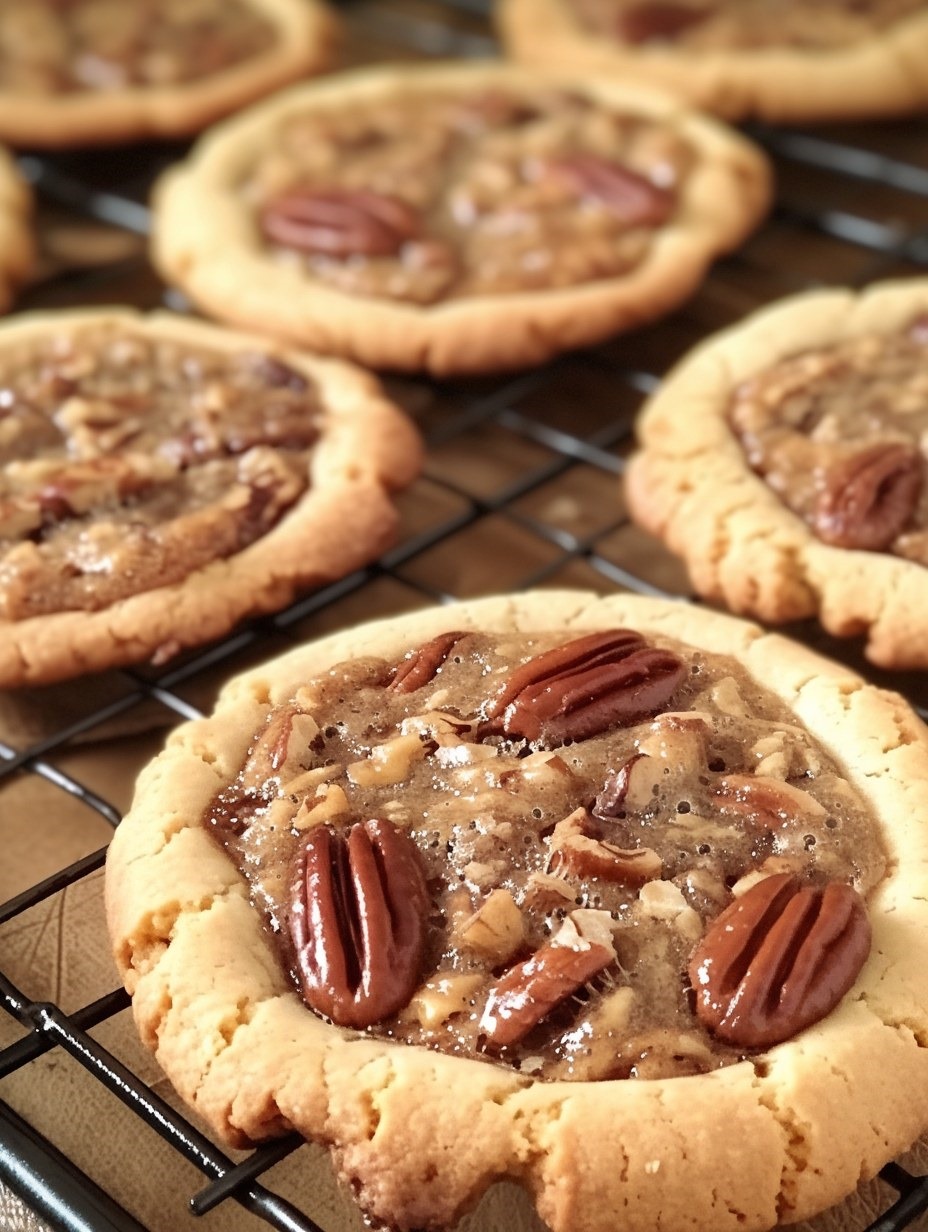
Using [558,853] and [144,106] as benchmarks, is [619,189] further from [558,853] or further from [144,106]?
[558,853]

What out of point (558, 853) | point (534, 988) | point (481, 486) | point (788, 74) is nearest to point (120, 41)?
point (788, 74)

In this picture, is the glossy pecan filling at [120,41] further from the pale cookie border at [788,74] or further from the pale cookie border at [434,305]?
the pale cookie border at [788,74]

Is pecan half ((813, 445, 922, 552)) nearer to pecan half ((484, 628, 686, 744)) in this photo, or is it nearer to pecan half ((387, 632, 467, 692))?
pecan half ((484, 628, 686, 744))

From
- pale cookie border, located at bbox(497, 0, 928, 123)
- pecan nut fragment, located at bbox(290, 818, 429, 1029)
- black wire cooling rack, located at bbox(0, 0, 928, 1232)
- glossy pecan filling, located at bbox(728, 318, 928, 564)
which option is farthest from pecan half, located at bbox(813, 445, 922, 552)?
pale cookie border, located at bbox(497, 0, 928, 123)

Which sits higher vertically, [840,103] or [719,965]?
[840,103]

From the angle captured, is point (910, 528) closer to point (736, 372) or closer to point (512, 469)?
point (736, 372)

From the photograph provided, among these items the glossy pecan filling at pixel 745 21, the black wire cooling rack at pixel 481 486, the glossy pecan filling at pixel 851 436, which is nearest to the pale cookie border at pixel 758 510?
the glossy pecan filling at pixel 851 436

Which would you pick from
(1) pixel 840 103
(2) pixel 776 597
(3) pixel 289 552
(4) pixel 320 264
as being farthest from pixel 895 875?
(1) pixel 840 103
